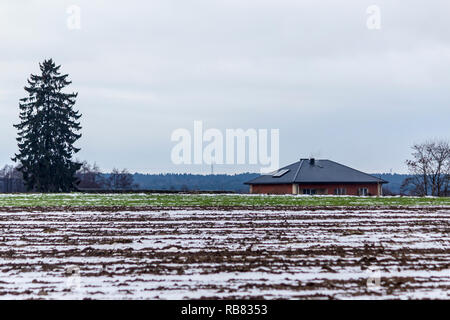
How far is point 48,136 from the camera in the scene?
50844 millimetres

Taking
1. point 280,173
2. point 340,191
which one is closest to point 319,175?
point 340,191

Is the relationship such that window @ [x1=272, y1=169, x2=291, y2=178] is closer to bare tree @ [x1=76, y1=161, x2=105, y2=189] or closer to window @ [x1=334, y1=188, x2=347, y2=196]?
window @ [x1=334, y1=188, x2=347, y2=196]

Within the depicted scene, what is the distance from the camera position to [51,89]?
173ft

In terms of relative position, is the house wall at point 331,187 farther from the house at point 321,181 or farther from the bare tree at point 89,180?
the bare tree at point 89,180

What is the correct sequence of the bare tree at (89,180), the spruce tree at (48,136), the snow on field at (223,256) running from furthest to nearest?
1. the bare tree at (89,180)
2. the spruce tree at (48,136)
3. the snow on field at (223,256)

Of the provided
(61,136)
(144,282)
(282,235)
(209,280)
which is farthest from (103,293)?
(61,136)

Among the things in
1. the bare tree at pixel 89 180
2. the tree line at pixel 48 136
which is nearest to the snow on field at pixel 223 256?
the tree line at pixel 48 136

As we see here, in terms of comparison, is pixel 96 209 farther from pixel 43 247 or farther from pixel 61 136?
pixel 61 136

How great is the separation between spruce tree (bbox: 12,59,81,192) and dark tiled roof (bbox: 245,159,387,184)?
923 inches

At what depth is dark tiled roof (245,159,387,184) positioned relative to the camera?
193 ft

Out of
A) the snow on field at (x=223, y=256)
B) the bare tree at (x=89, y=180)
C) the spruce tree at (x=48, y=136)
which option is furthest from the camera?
the bare tree at (x=89, y=180)

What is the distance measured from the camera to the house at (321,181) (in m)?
58.6

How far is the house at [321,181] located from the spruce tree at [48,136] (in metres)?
23.5

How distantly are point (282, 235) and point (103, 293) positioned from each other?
7091mm
